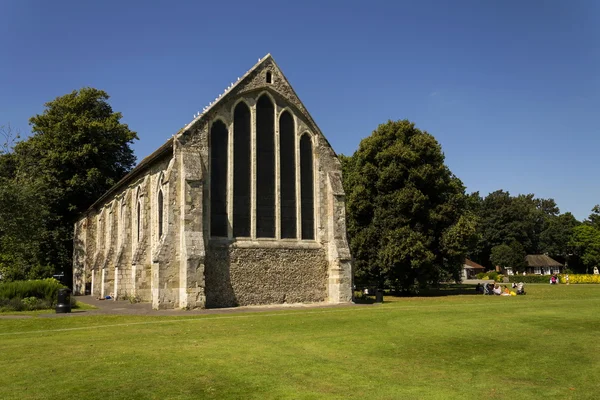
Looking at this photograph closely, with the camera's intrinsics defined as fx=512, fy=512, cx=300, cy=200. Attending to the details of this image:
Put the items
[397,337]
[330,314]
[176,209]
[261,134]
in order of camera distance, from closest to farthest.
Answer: [397,337]
[330,314]
[176,209]
[261,134]

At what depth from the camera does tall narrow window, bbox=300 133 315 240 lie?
29.3 meters

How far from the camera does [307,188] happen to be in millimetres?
29641

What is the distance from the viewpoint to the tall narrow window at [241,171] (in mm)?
27438

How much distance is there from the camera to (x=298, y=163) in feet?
96.7

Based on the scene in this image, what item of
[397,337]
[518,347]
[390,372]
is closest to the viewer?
[390,372]

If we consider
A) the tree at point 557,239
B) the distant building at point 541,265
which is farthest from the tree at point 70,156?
the tree at point 557,239

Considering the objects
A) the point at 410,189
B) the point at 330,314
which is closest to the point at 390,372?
the point at 330,314

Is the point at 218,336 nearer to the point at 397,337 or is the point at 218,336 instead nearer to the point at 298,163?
the point at 397,337

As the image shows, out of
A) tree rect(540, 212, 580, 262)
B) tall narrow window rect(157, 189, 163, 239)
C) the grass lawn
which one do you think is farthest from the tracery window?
tree rect(540, 212, 580, 262)

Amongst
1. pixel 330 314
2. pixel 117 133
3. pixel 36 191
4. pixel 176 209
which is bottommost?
pixel 330 314

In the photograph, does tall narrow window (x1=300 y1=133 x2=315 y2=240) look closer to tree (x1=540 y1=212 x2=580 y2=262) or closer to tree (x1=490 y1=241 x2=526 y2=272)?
tree (x1=490 y1=241 x2=526 y2=272)

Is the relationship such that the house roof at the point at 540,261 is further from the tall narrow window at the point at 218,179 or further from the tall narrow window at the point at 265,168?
the tall narrow window at the point at 218,179

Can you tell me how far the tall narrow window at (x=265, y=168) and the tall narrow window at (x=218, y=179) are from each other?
189 cm

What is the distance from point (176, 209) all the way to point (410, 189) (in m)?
19.5
